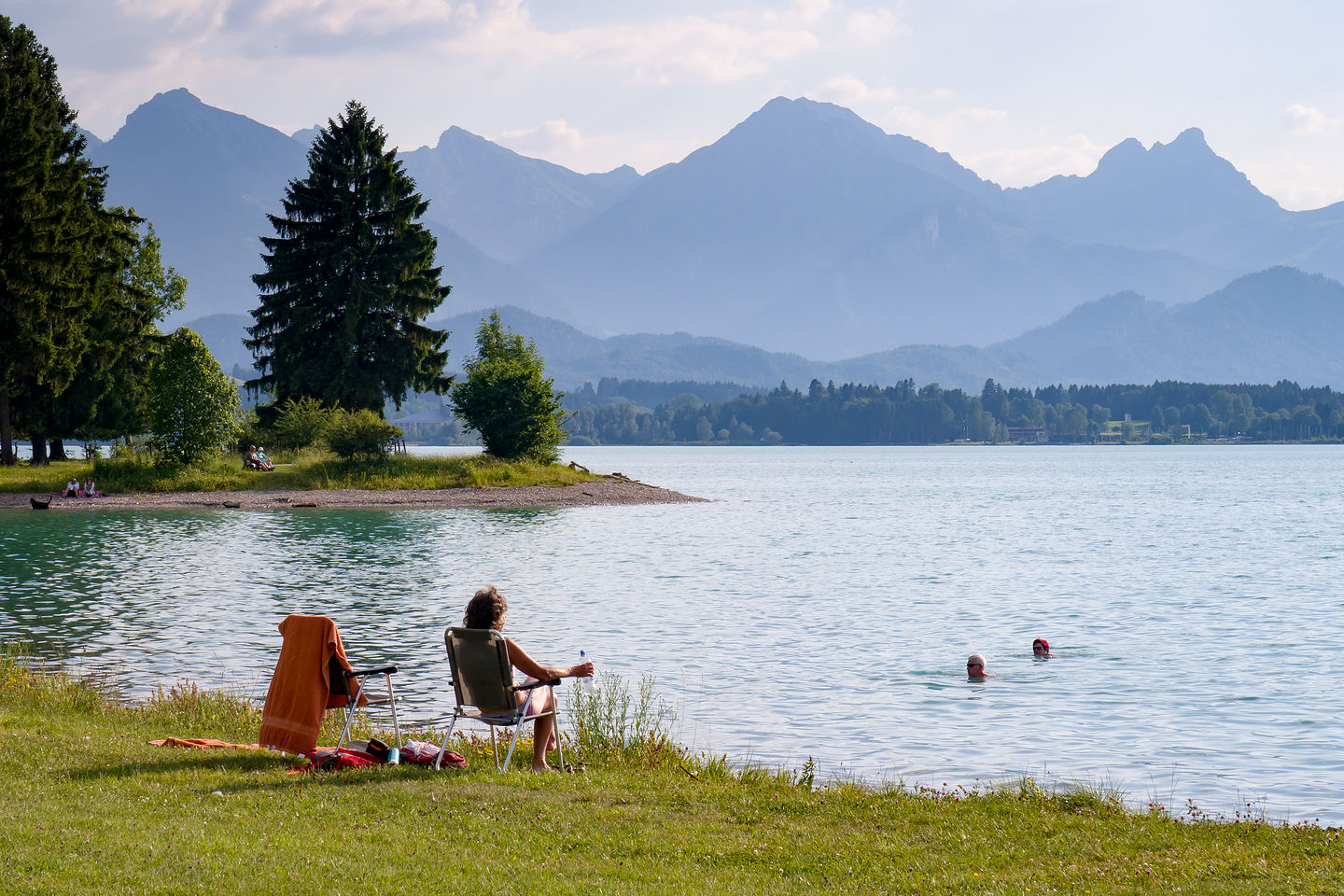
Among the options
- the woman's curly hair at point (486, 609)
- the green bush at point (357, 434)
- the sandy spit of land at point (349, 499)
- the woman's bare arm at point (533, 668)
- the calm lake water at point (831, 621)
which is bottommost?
the calm lake water at point (831, 621)

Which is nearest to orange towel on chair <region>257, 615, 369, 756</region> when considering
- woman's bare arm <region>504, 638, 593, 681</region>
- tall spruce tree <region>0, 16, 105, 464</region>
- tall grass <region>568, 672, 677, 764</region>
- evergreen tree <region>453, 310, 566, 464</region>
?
woman's bare arm <region>504, 638, 593, 681</region>

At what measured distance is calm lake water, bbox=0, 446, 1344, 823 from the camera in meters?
13.7

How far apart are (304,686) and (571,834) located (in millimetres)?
3570

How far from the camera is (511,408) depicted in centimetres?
6225

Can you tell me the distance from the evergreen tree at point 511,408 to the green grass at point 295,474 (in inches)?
44.9

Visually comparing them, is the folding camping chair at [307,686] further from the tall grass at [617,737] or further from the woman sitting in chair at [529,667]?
the tall grass at [617,737]

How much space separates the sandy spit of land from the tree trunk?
5.68 meters

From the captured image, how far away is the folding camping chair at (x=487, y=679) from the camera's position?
32.7 feet

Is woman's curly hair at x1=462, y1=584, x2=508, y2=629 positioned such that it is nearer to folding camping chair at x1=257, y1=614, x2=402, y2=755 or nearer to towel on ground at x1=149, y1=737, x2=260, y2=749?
folding camping chair at x1=257, y1=614, x2=402, y2=755

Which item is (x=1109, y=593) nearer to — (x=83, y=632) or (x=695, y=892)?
(x=83, y=632)

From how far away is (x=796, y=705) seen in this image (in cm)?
1564

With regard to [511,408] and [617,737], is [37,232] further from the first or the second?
[617,737]

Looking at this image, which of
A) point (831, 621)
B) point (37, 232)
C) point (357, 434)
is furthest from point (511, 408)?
point (831, 621)

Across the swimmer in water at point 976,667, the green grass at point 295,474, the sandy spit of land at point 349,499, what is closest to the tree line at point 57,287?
the green grass at point 295,474
